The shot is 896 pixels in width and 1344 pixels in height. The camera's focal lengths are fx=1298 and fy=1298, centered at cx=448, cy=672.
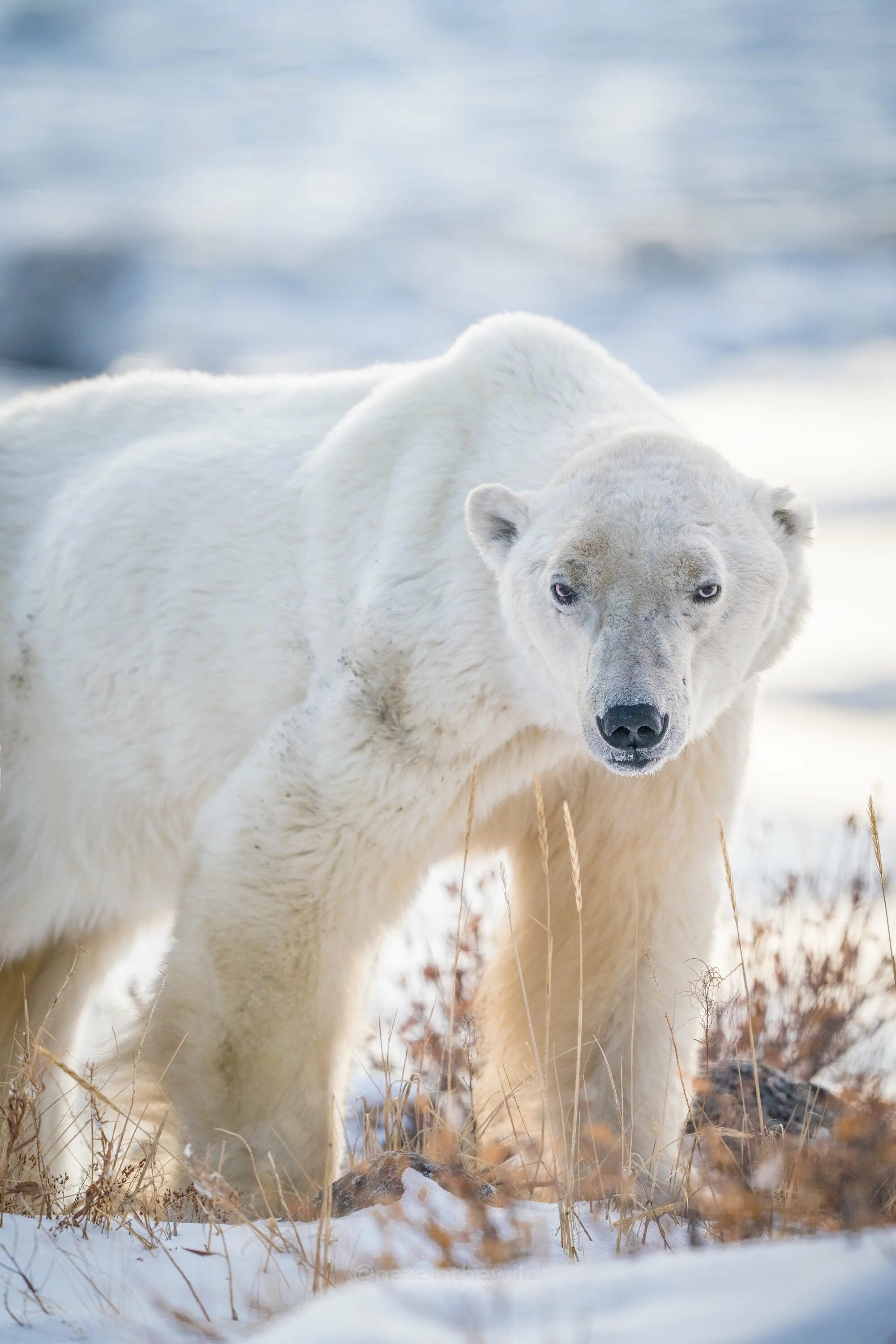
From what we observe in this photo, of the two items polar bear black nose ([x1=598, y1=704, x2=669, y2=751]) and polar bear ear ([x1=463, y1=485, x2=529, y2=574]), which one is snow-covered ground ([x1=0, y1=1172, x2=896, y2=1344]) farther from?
polar bear ear ([x1=463, y1=485, x2=529, y2=574])

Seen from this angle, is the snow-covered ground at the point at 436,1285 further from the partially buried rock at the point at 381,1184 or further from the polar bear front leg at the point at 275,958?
the polar bear front leg at the point at 275,958

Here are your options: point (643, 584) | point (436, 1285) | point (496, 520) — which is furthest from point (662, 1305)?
point (496, 520)

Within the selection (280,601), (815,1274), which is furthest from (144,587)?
(815,1274)

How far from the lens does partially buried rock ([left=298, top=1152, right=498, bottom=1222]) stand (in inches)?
104

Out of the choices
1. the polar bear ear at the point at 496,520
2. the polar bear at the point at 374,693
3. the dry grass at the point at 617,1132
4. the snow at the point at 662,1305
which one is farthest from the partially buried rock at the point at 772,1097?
the snow at the point at 662,1305

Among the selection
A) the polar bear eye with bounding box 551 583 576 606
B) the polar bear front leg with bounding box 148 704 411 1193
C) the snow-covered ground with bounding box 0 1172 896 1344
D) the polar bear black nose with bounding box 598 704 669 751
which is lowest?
the snow-covered ground with bounding box 0 1172 896 1344

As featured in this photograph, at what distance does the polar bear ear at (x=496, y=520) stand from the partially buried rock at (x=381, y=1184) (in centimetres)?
155

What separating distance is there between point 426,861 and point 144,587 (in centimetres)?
143

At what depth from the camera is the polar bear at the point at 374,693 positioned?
3385mm

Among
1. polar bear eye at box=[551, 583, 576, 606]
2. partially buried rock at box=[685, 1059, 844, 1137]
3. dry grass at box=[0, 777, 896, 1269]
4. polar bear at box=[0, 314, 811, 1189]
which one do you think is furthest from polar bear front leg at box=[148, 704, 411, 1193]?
partially buried rock at box=[685, 1059, 844, 1137]

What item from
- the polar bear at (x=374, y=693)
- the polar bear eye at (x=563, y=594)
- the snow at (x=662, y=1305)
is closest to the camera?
the snow at (x=662, y=1305)

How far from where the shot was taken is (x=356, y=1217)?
2.54 metres

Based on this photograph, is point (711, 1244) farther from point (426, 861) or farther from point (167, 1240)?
point (426, 861)

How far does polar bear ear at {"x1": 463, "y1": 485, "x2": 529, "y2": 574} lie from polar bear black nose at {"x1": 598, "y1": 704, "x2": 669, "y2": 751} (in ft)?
2.27
